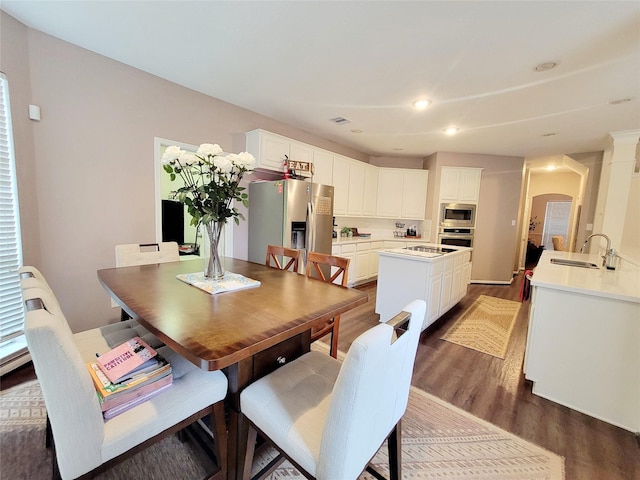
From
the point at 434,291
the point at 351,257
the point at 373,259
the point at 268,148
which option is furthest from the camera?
the point at 373,259

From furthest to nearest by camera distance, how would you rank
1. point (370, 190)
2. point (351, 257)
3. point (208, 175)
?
1. point (370, 190)
2. point (351, 257)
3. point (208, 175)

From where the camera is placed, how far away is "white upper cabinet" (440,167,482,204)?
5254mm

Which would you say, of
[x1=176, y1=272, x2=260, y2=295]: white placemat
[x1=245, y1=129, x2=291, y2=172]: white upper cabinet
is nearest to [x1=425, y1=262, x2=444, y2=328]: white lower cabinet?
[x1=176, y1=272, x2=260, y2=295]: white placemat

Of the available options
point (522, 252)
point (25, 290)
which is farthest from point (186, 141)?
point (522, 252)

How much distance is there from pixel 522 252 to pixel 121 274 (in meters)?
8.34

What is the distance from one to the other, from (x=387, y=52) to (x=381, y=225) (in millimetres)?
4068

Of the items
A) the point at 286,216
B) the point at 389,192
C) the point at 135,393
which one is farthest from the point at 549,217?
the point at 135,393

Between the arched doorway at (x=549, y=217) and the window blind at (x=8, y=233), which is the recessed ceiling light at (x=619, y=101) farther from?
the arched doorway at (x=549, y=217)

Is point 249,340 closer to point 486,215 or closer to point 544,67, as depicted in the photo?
point 544,67

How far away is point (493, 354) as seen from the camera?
264 cm

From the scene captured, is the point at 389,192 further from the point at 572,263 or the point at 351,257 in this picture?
the point at 572,263

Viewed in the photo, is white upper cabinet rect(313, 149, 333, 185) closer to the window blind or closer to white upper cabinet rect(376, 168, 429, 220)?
white upper cabinet rect(376, 168, 429, 220)

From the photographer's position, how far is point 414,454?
1515 millimetres

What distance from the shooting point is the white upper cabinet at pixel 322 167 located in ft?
13.9
